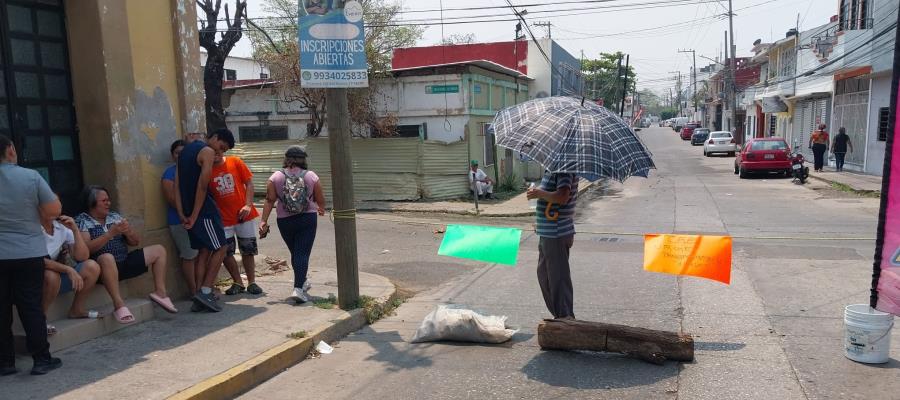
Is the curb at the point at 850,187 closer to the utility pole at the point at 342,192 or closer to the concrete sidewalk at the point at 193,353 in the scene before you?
the utility pole at the point at 342,192

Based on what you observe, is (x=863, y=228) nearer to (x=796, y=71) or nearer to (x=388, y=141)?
(x=388, y=141)

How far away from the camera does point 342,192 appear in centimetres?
622

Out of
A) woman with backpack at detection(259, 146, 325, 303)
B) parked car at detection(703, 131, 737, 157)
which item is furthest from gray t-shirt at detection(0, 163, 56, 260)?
parked car at detection(703, 131, 737, 157)

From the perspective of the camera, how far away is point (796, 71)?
3328cm

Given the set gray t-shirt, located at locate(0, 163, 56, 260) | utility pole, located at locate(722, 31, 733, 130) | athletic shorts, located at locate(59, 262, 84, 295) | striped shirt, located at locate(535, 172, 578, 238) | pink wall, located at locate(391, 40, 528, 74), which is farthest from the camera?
utility pole, located at locate(722, 31, 733, 130)

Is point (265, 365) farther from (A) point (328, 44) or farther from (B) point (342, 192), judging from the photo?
(A) point (328, 44)

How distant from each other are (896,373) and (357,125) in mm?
15680

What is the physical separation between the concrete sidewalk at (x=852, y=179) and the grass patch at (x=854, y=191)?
5 cm

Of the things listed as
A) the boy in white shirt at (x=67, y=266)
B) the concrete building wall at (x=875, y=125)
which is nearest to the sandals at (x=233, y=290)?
the boy in white shirt at (x=67, y=266)

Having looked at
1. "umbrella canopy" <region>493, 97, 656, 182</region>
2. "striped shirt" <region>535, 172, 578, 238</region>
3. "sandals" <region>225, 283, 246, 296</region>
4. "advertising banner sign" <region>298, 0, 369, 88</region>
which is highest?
"advertising banner sign" <region>298, 0, 369, 88</region>

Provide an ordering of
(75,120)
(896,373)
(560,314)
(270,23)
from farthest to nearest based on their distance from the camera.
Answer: (270,23) < (75,120) < (560,314) < (896,373)

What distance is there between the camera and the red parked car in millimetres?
22422

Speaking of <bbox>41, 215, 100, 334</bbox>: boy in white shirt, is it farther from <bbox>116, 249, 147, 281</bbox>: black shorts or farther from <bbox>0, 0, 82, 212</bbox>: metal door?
<bbox>0, 0, 82, 212</bbox>: metal door

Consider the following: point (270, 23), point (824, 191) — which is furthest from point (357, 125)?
point (824, 191)
